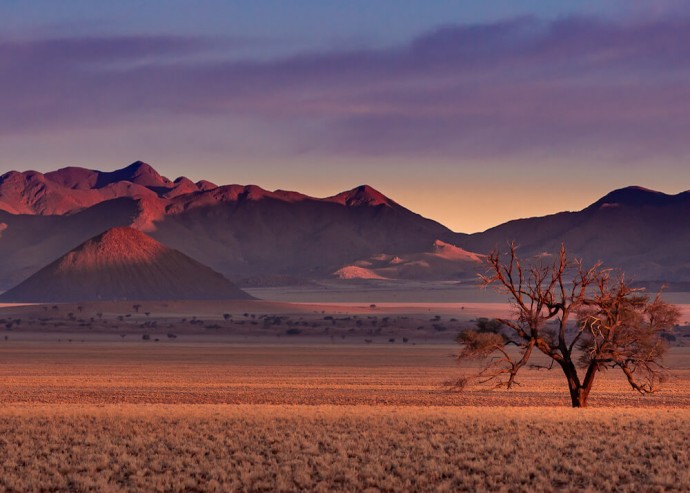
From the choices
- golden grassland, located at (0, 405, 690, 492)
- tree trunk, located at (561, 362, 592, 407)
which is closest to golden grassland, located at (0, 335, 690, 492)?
golden grassland, located at (0, 405, 690, 492)

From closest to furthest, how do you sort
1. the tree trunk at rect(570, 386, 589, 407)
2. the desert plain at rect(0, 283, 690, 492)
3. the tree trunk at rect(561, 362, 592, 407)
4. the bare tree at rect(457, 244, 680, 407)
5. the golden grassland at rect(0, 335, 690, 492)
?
the golden grassland at rect(0, 335, 690, 492) < the desert plain at rect(0, 283, 690, 492) < the bare tree at rect(457, 244, 680, 407) < the tree trunk at rect(561, 362, 592, 407) < the tree trunk at rect(570, 386, 589, 407)

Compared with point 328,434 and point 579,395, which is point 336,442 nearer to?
point 328,434

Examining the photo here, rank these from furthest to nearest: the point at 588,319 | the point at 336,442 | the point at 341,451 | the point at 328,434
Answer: the point at 588,319, the point at 328,434, the point at 336,442, the point at 341,451

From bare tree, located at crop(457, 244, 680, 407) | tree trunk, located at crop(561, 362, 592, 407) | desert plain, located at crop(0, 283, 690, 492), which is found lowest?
desert plain, located at crop(0, 283, 690, 492)

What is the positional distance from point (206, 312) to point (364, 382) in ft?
412

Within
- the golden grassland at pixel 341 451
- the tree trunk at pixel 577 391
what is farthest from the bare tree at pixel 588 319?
the golden grassland at pixel 341 451

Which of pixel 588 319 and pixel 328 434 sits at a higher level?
pixel 588 319

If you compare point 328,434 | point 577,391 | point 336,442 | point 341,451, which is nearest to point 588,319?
point 577,391

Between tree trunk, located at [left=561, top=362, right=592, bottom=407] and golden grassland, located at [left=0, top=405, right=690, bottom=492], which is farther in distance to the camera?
tree trunk, located at [left=561, top=362, right=592, bottom=407]

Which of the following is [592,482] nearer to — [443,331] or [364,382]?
[364,382]

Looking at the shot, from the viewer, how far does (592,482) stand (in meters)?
20.4

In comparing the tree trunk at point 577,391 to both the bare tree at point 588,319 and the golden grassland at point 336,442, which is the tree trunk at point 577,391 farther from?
the golden grassland at point 336,442

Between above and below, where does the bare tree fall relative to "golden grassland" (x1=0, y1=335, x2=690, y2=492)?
above

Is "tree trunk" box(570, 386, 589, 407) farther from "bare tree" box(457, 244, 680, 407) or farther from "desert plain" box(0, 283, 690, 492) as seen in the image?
"desert plain" box(0, 283, 690, 492)
